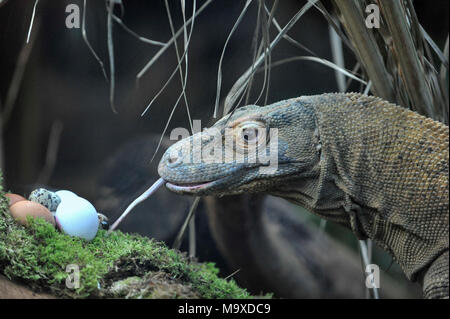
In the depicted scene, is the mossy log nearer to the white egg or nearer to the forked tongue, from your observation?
the white egg

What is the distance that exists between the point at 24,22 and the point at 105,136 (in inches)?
25.0

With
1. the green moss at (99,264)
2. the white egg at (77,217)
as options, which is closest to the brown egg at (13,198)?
the green moss at (99,264)

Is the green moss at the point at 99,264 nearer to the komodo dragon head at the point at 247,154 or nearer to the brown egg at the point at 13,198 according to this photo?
the brown egg at the point at 13,198

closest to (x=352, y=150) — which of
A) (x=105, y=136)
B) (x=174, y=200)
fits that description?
(x=174, y=200)

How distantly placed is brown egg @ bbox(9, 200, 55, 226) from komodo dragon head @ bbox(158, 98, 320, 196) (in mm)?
551

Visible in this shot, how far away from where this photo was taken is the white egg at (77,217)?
2.40 metres

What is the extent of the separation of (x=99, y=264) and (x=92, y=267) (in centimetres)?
5

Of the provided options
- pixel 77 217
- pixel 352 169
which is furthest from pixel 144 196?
pixel 352 169

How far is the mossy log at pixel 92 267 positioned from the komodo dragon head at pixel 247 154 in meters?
0.35

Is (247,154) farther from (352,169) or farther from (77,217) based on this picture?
(77,217)

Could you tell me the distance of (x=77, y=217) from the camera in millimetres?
2400

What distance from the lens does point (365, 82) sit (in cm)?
282

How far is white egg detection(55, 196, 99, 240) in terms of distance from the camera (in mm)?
2396
